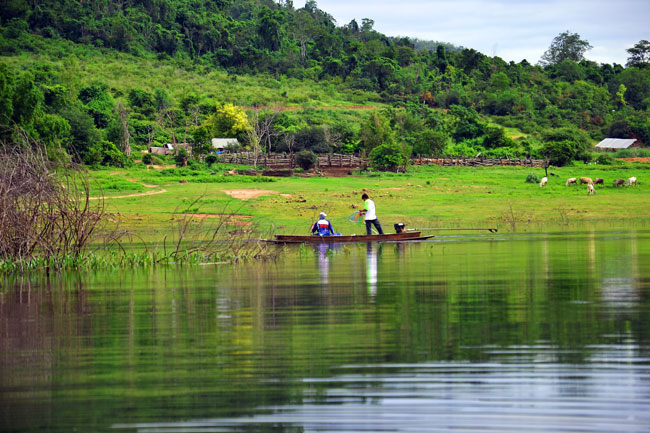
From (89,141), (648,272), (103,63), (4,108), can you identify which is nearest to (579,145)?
(89,141)

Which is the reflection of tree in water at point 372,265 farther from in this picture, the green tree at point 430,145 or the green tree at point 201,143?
the green tree at point 430,145

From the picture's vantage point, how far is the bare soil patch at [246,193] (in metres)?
43.4

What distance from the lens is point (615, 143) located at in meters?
94.5

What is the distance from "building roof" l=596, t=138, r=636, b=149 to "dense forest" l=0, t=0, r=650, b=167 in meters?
3.37

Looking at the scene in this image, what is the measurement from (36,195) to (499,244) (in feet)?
45.2

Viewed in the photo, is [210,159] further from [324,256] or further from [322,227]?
[324,256]

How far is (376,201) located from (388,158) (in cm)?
1678

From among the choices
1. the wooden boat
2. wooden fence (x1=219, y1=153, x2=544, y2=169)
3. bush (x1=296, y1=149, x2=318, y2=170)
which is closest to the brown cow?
wooden fence (x1=219, y1=153, x2=544, y2=169)

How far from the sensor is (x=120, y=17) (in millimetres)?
143125

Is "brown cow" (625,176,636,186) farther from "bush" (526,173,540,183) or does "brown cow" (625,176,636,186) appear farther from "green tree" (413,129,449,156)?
"green tree" (413,129,449,156)

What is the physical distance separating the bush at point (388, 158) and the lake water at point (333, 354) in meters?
41.2

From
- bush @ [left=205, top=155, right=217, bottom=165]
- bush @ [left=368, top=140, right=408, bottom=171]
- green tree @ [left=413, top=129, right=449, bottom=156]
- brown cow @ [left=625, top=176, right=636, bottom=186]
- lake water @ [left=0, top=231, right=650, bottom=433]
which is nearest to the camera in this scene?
lake water @ [left=0, top=231, right=650, bottom=433]

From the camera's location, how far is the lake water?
665 cm

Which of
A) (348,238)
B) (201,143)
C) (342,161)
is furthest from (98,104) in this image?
(348,238)
